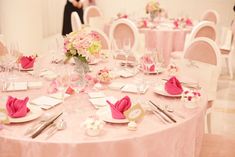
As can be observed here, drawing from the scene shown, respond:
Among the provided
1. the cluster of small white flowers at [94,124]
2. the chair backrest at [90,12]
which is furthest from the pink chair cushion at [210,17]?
the cluster of small white flowers at [94,124]

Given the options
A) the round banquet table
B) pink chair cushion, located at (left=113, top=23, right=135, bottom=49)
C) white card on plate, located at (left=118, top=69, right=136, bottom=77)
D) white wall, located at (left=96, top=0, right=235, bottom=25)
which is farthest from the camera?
white wall, located at (left=96, top=0, right=235, bottom=25)

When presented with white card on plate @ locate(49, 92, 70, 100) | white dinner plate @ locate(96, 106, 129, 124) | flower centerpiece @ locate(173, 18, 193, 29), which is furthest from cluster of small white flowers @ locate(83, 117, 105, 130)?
flower centerpiece @ locate(173, 18, 193, 29)

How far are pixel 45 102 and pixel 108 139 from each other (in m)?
0.63

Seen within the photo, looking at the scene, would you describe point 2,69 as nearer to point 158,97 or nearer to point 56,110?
point 56,110

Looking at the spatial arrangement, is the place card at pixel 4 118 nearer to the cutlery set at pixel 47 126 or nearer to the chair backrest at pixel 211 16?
the cutlery set at pixel 47 126

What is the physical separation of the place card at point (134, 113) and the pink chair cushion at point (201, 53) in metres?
1.45

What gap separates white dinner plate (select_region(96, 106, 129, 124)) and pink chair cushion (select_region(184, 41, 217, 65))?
4.73ft

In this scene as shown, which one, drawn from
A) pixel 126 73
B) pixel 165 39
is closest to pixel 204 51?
pixel 126 73

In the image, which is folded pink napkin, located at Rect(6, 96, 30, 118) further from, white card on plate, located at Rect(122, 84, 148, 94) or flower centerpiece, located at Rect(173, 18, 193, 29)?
flower centerpiece, located at Rect(173, 18, 193, 29)

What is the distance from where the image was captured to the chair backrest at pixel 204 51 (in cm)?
301

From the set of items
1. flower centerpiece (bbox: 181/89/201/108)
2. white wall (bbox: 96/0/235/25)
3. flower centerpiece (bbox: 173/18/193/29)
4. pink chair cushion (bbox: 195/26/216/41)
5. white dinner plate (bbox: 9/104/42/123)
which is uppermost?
white wall (bbox: 96/0/235/25)

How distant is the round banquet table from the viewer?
5.44ft

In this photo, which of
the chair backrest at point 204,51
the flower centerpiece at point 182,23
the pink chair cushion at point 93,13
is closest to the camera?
the chair backrest at point 204,51

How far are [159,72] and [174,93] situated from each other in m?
0.57
